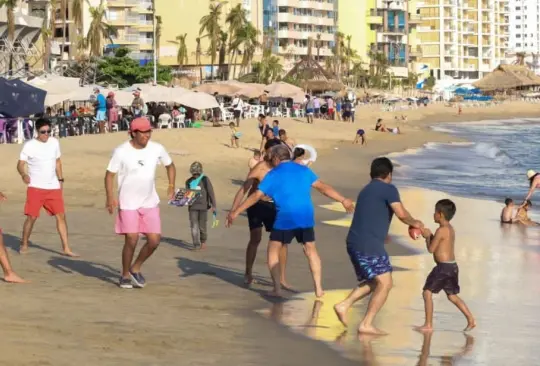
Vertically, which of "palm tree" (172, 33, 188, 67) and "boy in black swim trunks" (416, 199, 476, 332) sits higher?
"palm tree" (172, 33, 188, 67)

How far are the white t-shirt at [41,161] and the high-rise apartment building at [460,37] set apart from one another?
494 ft

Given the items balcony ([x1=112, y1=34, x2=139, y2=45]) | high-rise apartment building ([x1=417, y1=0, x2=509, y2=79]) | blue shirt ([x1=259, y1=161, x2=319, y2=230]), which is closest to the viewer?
blue shirt ([x1=259, y1=161, x2=319, y2=230])

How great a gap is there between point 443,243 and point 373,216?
616mm

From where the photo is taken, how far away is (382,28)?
140750 mm

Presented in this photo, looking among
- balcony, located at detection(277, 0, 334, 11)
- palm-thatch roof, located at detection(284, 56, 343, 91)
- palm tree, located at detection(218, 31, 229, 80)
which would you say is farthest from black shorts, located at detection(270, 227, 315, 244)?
balcony, located at detection(277, 0, 334, 11)

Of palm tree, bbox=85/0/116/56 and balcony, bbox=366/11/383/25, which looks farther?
balcony, bbox=366/11/383/25

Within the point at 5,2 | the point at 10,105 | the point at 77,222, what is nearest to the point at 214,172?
the point at 10,105

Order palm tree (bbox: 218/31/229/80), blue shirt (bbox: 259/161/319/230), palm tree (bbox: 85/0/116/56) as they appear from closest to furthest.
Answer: blue shirt (bbox: 259/161/319/230)
palm tree (bbox: 85/0/116/56)
palm tree (bbox: 218/31/229/80)

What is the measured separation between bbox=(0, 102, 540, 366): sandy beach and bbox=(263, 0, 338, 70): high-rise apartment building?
318 ft

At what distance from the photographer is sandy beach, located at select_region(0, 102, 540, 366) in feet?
24.1

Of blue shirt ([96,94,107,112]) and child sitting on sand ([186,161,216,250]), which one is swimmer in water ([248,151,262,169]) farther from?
blue shirt ([96,94,107,112])

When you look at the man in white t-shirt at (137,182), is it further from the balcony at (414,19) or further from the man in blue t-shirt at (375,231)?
the balcony at (414,19)

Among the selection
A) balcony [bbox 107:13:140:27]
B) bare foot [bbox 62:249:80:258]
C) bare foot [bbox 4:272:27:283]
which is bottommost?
bare foot [bbox 62:249:80:258]

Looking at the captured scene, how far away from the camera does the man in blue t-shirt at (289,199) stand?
9164 millimetres
